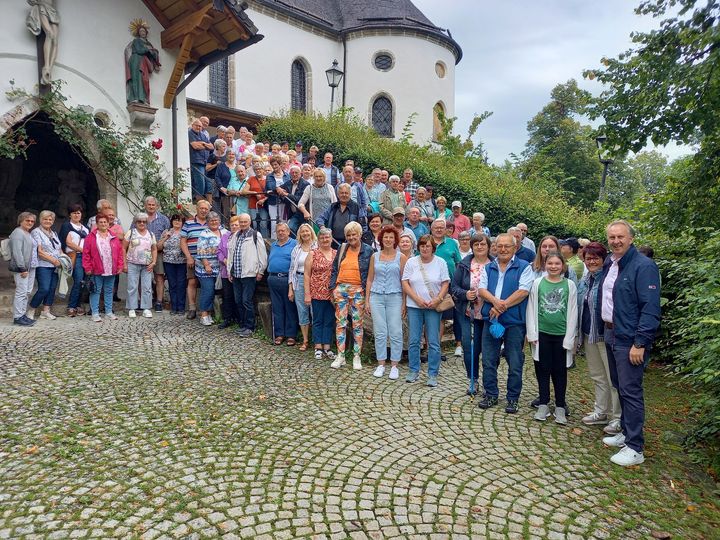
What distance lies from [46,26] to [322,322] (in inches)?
277

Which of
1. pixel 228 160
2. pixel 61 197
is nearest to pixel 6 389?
pixel 228 160

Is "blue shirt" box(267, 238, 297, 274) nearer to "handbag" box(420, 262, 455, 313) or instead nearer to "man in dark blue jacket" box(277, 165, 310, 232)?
"man in dark blue jacket" box(277, 165, 310, 232)

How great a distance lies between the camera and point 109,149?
9.45 m

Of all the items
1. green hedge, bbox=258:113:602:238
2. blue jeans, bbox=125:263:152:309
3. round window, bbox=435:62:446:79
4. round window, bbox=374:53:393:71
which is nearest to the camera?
blue jeans, bbox=125:263:152:309

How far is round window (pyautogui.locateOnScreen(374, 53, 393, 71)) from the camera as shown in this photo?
2578 cm

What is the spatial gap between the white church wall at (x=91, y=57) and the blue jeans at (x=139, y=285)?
1.86m

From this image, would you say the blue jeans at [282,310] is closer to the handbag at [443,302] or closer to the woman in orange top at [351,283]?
the woman in orange top at [351,283]

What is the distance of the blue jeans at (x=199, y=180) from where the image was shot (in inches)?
431

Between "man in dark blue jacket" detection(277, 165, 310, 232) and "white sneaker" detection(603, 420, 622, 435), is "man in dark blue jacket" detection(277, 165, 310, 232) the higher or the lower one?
the higher one

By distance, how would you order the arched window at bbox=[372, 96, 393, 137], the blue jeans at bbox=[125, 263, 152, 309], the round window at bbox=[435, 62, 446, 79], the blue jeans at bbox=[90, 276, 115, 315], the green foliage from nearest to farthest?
the blue jeans at bbox=[90, 276, 115, 315], the blue jeans at bbox=[125, 263, 152, 309], the green foliage, the arched window at bbox=[372, 96, 393, 137], the round window at bbox=[435, 62, 446, 79]

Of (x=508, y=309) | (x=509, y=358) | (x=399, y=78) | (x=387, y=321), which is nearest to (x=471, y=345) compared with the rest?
(x=509, y=358)

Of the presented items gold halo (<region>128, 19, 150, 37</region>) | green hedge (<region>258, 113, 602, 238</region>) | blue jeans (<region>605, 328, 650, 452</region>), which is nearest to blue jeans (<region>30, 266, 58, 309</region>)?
gold halo (<region>128, 19, 150, 37</region>)

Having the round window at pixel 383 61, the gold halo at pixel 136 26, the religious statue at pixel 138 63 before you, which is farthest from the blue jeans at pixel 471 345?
the round window at pixel 383 61

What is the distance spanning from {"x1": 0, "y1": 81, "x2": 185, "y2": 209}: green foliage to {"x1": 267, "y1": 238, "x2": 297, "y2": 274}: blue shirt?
3.72 m
